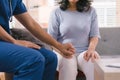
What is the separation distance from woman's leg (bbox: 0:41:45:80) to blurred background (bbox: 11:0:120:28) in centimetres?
211

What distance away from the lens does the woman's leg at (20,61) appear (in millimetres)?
1338

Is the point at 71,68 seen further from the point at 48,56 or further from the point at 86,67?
the point at 48,56

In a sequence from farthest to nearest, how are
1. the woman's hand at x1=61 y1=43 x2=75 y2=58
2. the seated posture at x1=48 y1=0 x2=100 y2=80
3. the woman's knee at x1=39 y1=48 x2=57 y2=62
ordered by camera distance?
the seated posture at x1=48 y1=0 x2=100 y2=80
the woman's hand at x1=61 y1=43 x2=75 y2=58
the woman's knee at x1=39 y1=48 x2=57 y2=62

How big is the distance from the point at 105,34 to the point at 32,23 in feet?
3.77

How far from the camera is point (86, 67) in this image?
7.27 ft

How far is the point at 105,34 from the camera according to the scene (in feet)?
8.92

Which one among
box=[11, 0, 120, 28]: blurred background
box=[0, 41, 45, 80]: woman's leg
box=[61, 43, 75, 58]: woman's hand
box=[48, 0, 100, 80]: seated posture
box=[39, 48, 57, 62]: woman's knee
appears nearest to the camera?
box=[0, 41, 45, 80]: woman's leg

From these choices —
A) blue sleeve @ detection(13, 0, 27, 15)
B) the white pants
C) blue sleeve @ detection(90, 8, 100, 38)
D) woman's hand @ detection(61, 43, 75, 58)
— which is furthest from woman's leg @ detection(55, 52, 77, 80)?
blue sleeve @ detection(13, 0, 27, 15)

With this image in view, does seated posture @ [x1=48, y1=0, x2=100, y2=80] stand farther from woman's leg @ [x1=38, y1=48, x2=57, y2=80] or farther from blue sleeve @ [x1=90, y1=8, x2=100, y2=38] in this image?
woman's leg @ [x1=38, y1=48, x2=57, y2=80]

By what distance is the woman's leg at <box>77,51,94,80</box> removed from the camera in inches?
86.1

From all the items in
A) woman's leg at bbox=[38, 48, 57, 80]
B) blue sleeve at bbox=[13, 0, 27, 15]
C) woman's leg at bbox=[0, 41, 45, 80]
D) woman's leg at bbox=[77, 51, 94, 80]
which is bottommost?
woman's leg at bbox=[77, 51, 94, 80]

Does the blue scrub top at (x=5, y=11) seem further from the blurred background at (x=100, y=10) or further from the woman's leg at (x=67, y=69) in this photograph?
the blurred background at (x=100, y=10)

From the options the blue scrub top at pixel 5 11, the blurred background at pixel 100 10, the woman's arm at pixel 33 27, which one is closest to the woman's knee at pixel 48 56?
the woman's arm at pixel 33 27

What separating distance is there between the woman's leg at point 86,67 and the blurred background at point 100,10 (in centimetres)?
132
